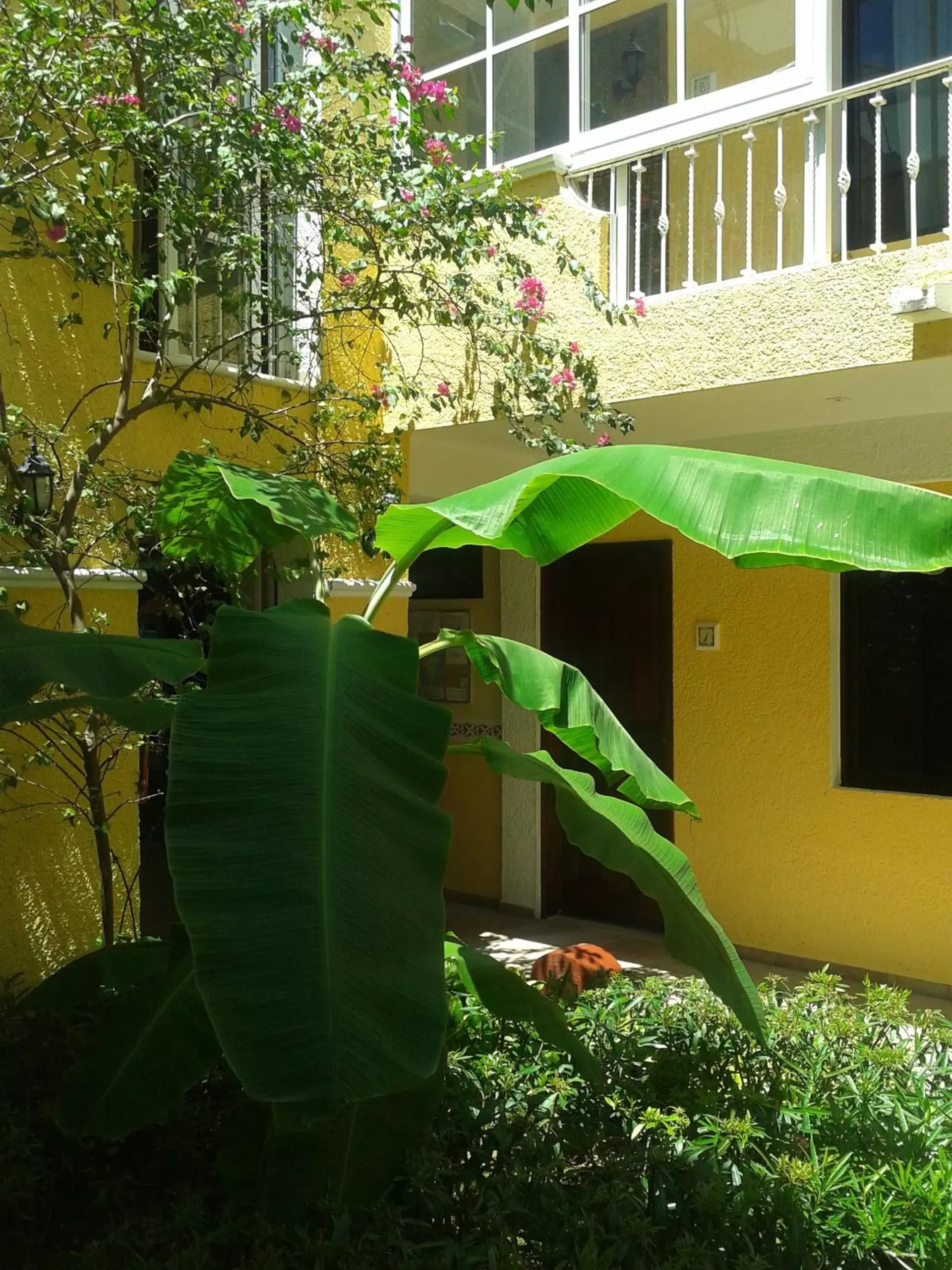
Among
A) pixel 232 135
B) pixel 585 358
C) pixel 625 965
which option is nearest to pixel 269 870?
pixel 232 135

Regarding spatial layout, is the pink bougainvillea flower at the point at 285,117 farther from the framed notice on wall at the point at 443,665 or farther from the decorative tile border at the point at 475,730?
the decorative tile border at the point at 475,730

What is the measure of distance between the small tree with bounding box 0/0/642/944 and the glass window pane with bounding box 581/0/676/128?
0.92m

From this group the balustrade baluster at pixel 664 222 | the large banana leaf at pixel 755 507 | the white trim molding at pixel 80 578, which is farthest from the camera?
the balustrade baluster at pixel 664 222

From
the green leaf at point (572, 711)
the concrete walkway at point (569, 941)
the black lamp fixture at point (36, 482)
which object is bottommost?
the concrete walkway at point (569, 941)

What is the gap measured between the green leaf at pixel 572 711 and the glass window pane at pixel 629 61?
4610mm

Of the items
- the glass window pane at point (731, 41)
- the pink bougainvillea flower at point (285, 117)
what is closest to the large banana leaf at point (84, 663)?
the pink bougainvillea flower at point (285, 117)

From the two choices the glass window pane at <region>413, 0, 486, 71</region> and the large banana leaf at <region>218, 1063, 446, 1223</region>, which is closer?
the large banana leaf at <region>218, 1063, 446, 1223</region>

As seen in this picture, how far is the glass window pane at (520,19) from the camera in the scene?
711cm

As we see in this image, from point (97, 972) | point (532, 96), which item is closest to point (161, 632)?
point (532, 96)

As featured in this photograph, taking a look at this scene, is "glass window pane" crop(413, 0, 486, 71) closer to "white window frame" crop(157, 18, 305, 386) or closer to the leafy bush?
"white window frame" crop(157, 18, 305, 386)

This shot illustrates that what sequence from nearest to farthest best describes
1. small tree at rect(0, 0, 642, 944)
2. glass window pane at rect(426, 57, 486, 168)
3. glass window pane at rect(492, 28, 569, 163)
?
small tree at rect(0, 0, 642, 944), glass window pane at rect(492, 28, 569, 163), glass window pane at rect(426, 57, 486, 168)

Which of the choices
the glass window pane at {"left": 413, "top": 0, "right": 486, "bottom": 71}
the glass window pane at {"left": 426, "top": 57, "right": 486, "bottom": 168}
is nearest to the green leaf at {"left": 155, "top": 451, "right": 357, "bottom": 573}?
the glass window pane at {"left": 426, "top": 57, "right": 486, "bottom": 168}

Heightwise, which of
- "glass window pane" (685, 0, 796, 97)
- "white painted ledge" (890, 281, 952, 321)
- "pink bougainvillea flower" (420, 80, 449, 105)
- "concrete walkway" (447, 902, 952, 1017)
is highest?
"glass window pane" (685, 0, 796, 97)

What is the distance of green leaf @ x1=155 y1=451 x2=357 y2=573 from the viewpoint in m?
3.89
